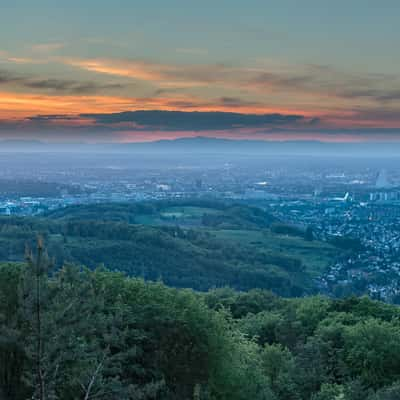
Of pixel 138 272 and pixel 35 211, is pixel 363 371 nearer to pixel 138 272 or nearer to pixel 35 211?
pixel 138 272

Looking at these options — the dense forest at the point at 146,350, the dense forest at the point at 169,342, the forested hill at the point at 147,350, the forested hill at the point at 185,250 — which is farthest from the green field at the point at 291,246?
the forested hill at the point at 147,350

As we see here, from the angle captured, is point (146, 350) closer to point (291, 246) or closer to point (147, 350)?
point (147, 350)

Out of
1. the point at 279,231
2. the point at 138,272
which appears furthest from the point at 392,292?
the point at 279,231

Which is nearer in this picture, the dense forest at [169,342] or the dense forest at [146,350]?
the dense forest at [146,350]

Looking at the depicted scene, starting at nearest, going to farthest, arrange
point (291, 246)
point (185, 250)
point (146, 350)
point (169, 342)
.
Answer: point (146, 350) → point (169, 342) → point (185, 250) → point (291, 246)

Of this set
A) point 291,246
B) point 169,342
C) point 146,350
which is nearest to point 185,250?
point 291,246

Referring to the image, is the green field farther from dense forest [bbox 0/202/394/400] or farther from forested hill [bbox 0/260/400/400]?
forested hill [bbox 0/260/400/400]

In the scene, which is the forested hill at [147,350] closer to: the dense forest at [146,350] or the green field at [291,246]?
the dense forest at [146,350]
